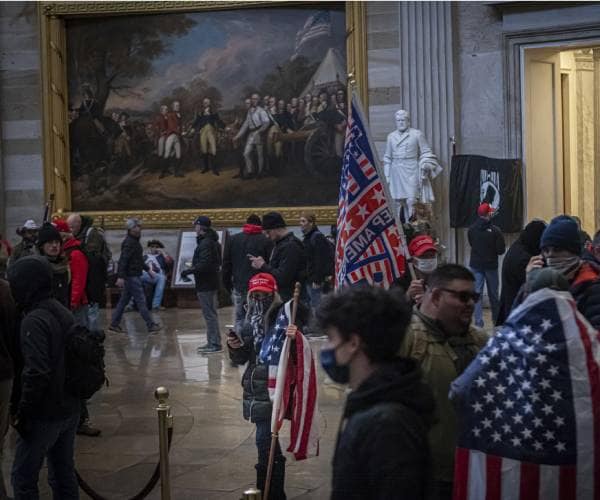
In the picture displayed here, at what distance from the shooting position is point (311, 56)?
19.6 metres

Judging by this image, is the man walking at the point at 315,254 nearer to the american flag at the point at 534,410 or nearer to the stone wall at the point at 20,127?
the stone wall at the point at 20,127

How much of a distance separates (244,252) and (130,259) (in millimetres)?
2738

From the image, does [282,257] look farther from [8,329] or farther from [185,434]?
[8,329]

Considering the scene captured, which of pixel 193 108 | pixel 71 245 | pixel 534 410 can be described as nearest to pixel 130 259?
pixel 71 245

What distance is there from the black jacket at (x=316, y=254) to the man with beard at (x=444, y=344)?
10.5 metres

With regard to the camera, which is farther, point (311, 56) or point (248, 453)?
point (311, 56)

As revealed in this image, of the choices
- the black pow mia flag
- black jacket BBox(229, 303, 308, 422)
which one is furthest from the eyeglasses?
the black pow mia flag

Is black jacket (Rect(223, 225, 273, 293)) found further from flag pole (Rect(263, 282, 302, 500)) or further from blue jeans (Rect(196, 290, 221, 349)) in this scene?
flag pole (Rect(263, 282, 302, 500))

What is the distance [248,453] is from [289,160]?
11.9 meters

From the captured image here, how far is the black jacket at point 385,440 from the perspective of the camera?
2.87m

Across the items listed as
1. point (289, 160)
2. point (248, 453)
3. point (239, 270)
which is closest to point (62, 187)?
point (289, 160)

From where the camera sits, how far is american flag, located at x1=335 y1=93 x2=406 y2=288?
22.4 feet

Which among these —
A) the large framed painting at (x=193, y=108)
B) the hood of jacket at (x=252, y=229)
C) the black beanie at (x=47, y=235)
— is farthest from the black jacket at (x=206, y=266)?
the large framed painting at (x=193, y=108)

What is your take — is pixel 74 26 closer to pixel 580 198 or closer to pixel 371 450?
pixel 580 198
